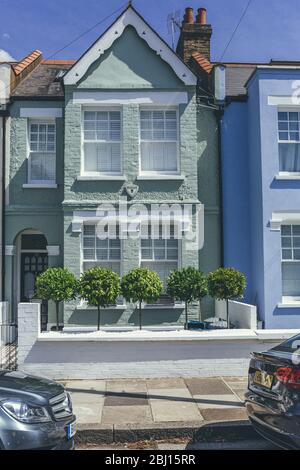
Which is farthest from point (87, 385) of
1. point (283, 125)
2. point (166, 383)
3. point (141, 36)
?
point (141, 36)

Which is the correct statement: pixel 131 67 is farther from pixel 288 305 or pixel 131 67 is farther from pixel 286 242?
pixel 288 305

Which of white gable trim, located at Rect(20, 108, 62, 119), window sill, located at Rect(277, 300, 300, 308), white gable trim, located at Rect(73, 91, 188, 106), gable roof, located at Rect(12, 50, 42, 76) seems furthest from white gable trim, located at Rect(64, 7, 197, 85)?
window sill, located at Rect(277, 300, 300, 308)

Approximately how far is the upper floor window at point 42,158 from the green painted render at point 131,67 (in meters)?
2.00

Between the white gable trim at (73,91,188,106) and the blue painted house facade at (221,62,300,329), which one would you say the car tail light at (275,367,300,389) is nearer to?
the blue painted house facade at (221,62,300,329)

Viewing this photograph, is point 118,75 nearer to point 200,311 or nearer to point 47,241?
point 47,241

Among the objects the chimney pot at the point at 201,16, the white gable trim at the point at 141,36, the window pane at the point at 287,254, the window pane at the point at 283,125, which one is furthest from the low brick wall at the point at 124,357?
the chimney pot at the point at 201,16

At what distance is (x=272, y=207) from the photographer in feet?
40.0

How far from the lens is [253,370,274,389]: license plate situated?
19.3ft

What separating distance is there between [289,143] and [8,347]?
328 inches

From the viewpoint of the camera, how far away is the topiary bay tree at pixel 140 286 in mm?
10625

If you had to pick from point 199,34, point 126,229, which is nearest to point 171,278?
point 126,229

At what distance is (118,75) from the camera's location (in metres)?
12.7

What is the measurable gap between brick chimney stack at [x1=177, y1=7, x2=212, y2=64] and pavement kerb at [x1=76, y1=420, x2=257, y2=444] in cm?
1176

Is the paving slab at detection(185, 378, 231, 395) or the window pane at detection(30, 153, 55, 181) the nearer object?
the paving slab at detection(185, 378, 231, 395)
